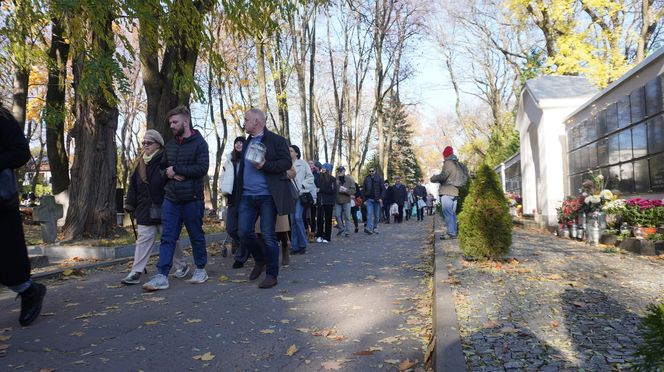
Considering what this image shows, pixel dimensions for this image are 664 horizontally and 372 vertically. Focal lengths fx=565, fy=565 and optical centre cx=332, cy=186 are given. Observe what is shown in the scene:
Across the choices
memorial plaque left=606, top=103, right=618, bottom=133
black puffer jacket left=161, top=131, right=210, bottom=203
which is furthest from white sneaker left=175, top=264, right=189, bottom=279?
memorial plaque left=606, top=103, right=618, bottom=133

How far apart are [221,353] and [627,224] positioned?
28.3 ft

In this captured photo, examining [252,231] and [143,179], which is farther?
[143,179]

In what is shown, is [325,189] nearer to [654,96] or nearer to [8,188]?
[654,96]

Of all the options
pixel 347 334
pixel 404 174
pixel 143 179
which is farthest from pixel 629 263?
pixel 404 174

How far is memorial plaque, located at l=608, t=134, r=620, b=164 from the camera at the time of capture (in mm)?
12234

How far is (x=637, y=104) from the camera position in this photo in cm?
1101

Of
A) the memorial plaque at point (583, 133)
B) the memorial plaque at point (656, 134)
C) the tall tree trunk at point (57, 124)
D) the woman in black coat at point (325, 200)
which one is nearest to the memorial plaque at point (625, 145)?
the memorial plaque at point (656, 134)

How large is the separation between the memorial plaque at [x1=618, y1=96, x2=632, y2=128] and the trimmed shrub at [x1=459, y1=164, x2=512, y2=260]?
17.9 feet

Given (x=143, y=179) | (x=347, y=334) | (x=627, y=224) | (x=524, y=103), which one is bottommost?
(x=347, y=334)

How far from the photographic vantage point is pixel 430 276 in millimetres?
7559

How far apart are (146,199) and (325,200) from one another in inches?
249

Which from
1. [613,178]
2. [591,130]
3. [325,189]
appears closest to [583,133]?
[591,130]

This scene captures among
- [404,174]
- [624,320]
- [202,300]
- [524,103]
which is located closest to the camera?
[624,320]

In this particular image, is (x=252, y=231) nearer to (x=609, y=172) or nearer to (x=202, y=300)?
(x=202, y=300)
